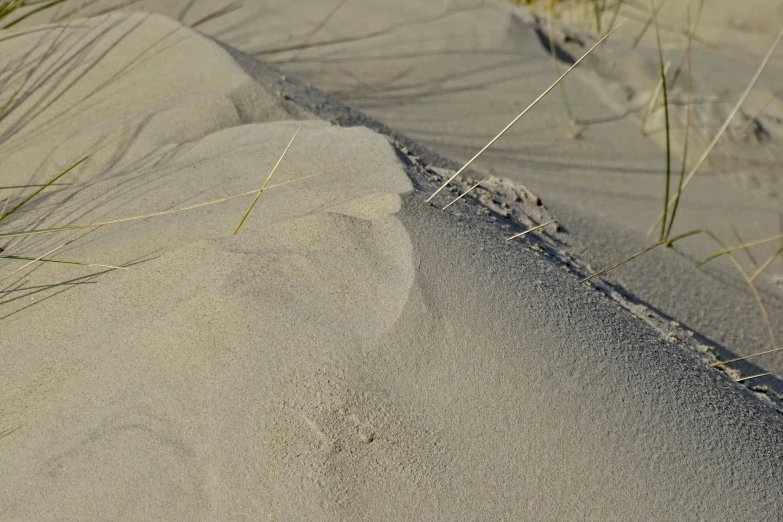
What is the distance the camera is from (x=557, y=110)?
3289 mm

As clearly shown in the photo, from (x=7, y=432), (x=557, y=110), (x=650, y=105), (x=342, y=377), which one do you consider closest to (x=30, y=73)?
(x=7, y=432)

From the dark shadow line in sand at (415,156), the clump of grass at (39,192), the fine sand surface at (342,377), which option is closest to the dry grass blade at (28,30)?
the clump of grass at (39,192)

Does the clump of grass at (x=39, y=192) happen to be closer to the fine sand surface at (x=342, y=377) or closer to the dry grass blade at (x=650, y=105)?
the fine sand surface at (x=342, y=377)

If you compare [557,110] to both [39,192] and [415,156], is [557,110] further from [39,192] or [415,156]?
[39,192]

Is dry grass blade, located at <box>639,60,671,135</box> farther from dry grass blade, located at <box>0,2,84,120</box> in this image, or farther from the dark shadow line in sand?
dry grass blade, located at <box>0,2,84,120</box>

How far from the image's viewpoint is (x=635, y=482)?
4.05ft

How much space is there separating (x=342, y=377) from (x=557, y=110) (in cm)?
232

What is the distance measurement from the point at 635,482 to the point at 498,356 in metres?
0.28

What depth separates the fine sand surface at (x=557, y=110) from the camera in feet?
8.25

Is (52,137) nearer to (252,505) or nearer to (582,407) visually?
(252,505)

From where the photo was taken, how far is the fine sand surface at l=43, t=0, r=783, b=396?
8.25 feet

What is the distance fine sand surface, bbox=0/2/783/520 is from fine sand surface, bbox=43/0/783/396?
0.87 meters

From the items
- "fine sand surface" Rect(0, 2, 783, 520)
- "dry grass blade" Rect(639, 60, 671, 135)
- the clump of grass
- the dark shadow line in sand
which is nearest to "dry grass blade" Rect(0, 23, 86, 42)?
the clump of grass

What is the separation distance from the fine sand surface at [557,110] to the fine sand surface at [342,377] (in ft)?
2.86
